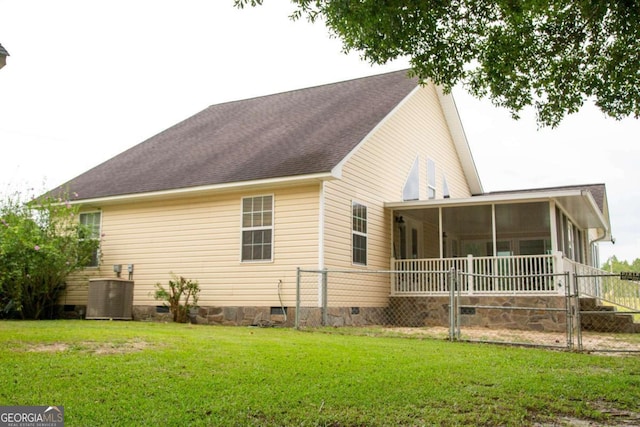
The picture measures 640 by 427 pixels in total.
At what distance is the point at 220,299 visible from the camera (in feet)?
47.4

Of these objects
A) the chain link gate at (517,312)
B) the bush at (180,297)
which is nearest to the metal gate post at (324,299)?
the chain link gate at (517,312)

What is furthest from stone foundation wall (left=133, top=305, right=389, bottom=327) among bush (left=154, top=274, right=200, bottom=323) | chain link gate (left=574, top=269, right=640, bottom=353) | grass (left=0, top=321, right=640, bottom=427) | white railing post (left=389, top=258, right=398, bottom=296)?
chain link gate (left=574, top=269, right=640, bottom=353)

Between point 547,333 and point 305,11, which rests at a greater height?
point 305,11

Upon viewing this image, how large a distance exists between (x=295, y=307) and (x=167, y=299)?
3499mm

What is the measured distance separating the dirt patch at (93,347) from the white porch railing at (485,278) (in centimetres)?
756

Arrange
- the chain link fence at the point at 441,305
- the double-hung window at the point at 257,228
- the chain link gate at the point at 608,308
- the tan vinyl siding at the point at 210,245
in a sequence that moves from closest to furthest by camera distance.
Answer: the chain link fence at the point at 441,305, the chain link gate at the point at 608,308, the tan vinyl siding at the point at 210,245, the double-hung window at the point at 257,228

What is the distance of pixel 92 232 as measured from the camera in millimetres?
16812

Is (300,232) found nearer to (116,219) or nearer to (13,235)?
(116,219)

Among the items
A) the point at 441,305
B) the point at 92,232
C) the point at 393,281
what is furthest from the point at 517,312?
the point at 92,232

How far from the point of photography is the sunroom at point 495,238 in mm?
14500

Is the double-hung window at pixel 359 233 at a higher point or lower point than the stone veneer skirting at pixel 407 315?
higher

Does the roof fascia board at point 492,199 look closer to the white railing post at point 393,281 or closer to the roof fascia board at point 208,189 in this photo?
the white railing post at point 393,281

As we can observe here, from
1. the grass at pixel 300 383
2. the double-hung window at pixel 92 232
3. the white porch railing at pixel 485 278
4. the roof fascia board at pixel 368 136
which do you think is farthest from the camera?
the double-hung window at pixel 92 232

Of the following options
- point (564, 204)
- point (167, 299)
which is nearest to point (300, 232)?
point (167, 299)
